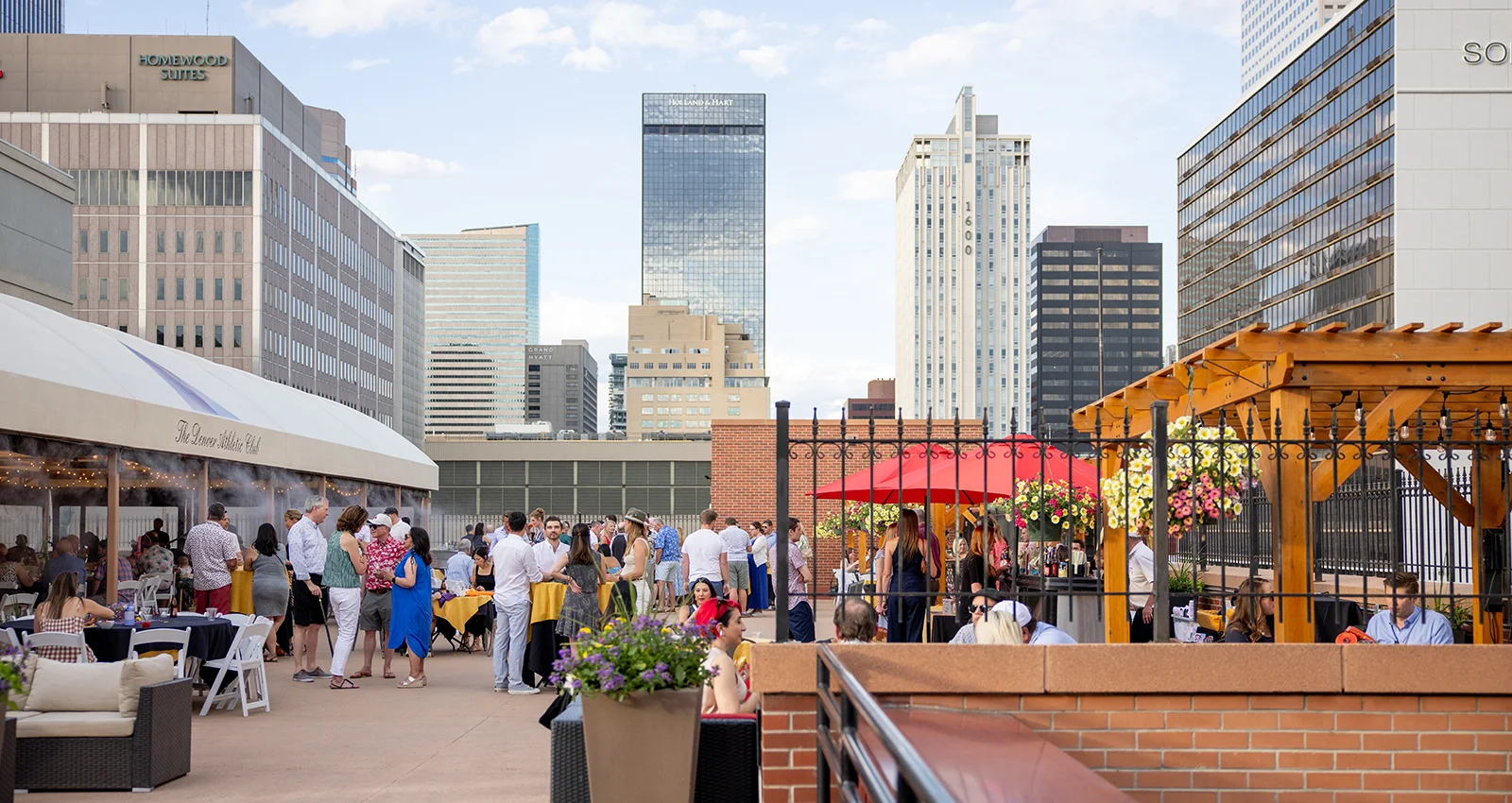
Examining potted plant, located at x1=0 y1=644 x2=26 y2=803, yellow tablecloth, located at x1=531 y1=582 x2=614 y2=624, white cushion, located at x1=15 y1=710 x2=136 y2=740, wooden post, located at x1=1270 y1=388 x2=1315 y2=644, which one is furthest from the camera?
yellow tablecloth, located at x1=531 y1=582 x2=614 y2=624

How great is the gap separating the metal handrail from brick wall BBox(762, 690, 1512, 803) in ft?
1.61

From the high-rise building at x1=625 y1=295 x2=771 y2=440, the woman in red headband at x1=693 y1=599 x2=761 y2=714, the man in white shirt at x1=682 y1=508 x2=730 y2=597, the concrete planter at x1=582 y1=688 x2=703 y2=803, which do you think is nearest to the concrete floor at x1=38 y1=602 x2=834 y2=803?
the woman in red headband at x1=693 y1=599 x2=761 y2=714

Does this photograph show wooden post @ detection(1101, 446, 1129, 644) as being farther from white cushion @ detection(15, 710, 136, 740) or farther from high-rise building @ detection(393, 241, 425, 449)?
high-rise building @ detection(393, 241, 425, 449)

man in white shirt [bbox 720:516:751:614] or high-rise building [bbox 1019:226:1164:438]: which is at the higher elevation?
high-rise building [bbox 1019:226:1164:438]

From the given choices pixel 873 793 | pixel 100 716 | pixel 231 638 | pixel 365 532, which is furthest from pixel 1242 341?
pixel 365 532

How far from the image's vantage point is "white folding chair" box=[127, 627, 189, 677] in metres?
10.5

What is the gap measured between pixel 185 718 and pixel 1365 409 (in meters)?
9.35

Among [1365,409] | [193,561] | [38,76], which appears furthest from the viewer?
[38,76]

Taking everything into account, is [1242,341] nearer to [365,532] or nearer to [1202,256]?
[365,532]

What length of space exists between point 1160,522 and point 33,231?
906 inches

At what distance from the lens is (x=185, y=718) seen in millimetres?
8539

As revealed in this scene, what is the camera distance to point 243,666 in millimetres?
11297

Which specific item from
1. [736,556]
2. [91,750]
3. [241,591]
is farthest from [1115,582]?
[736,556]

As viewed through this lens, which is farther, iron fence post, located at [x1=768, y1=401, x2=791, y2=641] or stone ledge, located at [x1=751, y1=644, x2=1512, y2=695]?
iron fence post, located at [x1=768, y1=401, x2=791, y2=641]
